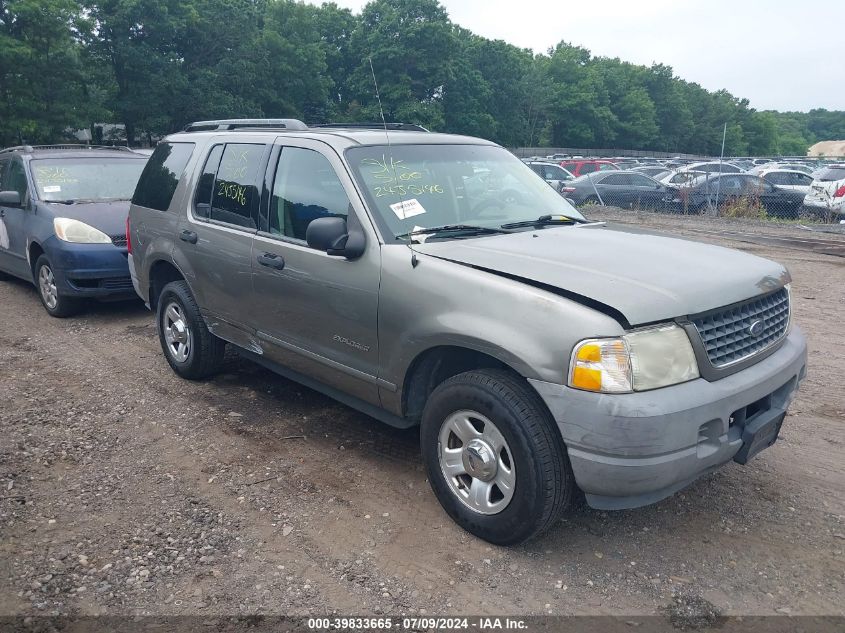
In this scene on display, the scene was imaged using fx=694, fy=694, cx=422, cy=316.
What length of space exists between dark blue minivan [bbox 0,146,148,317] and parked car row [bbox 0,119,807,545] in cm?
210

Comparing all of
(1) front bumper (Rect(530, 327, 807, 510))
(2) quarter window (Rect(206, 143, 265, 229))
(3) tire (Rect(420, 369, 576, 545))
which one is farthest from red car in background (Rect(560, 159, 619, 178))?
(1) front bumper (Rect(530, 327, 807, 510))

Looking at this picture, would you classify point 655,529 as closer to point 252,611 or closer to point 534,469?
point 534,469

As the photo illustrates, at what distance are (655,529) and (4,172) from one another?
28.9ft

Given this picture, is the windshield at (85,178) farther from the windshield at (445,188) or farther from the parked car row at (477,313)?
the windshield at (445,188)

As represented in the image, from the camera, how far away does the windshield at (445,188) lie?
3.90 metres

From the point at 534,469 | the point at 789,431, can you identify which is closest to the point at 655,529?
the point at 534,469

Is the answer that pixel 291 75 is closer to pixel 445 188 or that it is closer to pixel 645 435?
pixel 445 188

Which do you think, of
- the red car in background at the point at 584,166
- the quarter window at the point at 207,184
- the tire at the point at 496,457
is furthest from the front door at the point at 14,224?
the red car in background at the point at 584,166

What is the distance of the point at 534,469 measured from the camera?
9.84 ft

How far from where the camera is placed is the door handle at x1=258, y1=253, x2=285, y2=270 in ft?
13.9

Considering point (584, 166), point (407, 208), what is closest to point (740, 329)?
point (407, 208)

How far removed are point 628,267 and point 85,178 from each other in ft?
23.3

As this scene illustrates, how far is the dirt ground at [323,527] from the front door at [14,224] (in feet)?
11.3

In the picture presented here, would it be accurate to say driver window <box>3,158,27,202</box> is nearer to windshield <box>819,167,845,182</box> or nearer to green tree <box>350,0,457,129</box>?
windshield <box>819,167,845,182</box>
